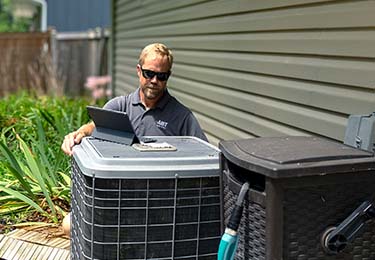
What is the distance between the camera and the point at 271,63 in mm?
4426

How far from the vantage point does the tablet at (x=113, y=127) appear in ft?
8.72

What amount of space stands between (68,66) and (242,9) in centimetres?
1047

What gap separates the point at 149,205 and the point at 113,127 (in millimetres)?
515

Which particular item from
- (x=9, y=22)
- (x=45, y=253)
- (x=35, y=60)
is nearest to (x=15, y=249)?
(x=45, y=253)

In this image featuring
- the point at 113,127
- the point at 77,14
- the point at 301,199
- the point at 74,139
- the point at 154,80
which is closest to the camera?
the point at 301,199

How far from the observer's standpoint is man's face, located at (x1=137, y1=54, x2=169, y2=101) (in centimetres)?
328

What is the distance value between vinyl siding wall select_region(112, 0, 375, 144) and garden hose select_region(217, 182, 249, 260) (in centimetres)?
126

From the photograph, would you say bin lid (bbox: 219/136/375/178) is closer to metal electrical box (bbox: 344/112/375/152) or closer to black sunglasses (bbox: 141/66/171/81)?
metal electrical box (bbox: 344/112/375/152)

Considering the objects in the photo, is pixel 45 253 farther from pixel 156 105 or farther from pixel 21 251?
pixel 156 105

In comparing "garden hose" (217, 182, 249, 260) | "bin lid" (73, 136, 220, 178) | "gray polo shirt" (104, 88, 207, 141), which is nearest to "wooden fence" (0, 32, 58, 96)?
"gray polo shirt" (104, 88, 207, 141)

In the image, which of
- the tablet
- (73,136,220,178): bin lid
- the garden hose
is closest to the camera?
the garden hose

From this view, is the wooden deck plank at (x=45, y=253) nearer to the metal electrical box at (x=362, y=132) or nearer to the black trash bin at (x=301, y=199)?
the black trash bin at (x=301, y=199)

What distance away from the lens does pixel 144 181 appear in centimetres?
234

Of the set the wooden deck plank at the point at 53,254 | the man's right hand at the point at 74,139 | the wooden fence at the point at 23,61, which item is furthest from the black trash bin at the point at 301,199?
the wooden fence at the point at 23,61
